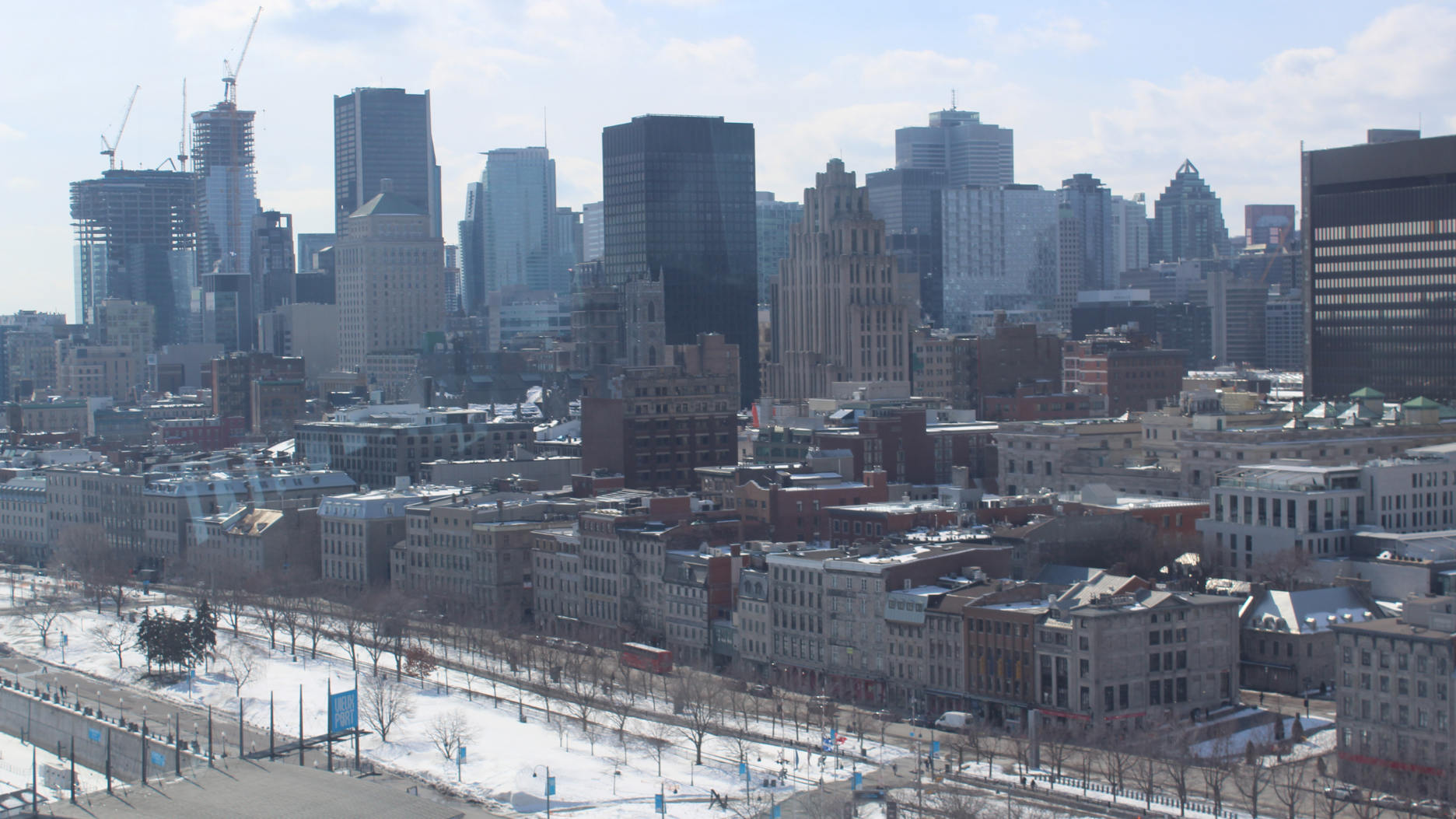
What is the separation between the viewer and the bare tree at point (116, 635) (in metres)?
148

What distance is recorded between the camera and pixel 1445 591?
5007 inches

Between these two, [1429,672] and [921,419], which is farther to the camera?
[921,419]

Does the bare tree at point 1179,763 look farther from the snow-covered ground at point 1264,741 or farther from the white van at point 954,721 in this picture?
the white van at point 954,721

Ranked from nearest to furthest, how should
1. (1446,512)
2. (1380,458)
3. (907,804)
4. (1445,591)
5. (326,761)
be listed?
(907,804) < (326,761) < (1445,591) < (1446,512) < (1380,458)

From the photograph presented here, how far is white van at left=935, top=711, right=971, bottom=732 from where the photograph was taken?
376 ft

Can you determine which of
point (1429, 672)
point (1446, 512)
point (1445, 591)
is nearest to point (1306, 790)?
point (1429, 672)

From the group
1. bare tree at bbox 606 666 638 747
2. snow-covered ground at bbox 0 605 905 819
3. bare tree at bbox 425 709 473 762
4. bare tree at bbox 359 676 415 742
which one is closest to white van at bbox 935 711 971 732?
snow-covered ground at bbox 0 605 905 819

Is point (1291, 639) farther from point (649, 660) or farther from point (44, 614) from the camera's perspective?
point (44, 614)

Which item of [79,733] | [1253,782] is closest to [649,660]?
[79,733]

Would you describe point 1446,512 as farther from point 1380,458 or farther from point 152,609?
point 152,609

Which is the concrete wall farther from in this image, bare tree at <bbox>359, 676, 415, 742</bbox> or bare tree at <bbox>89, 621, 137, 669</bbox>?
bare tree at <bbox>89, 621, 137, 669</bbox>

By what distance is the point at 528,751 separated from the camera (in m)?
114

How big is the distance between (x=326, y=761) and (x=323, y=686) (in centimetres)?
2245

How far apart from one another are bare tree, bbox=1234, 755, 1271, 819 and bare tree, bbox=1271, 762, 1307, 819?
53 centimetres
